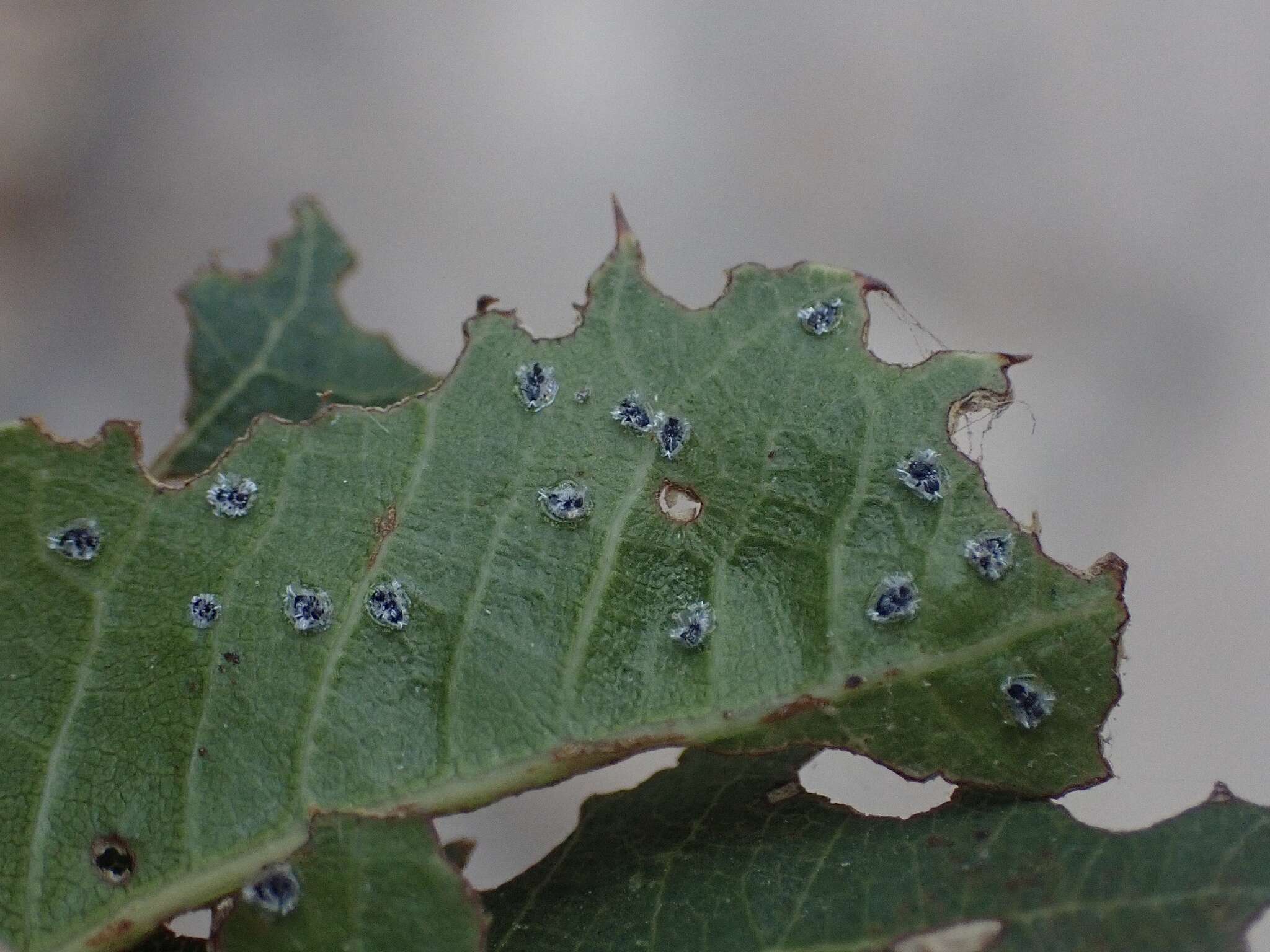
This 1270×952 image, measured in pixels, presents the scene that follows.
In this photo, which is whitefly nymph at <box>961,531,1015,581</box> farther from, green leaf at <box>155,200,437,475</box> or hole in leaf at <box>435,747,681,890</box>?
hole in leaf at <box>435,747,681,890</box>

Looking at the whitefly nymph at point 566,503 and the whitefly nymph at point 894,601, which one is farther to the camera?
the whitefly nymph at point 566,503

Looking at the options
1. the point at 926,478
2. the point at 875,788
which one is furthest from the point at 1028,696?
the point at 875,788

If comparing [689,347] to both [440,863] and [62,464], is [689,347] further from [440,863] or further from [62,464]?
[62,464]

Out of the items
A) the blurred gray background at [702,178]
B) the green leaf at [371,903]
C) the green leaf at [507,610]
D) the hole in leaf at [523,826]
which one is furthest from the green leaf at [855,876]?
the blurred gray background at [702,178]

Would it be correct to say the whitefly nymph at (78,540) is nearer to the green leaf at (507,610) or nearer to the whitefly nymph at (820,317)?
the green leaf at (507,610)

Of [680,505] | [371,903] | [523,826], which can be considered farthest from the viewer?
[523,826]

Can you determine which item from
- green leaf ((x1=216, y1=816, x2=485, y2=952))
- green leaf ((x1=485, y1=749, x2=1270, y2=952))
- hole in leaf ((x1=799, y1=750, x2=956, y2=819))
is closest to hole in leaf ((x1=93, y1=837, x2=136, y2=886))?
green leaf ((x1=216, y1=816, x2=485, y2=952))

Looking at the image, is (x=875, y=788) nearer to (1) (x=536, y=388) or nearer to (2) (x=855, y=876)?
(2) (x=855, y=876)
